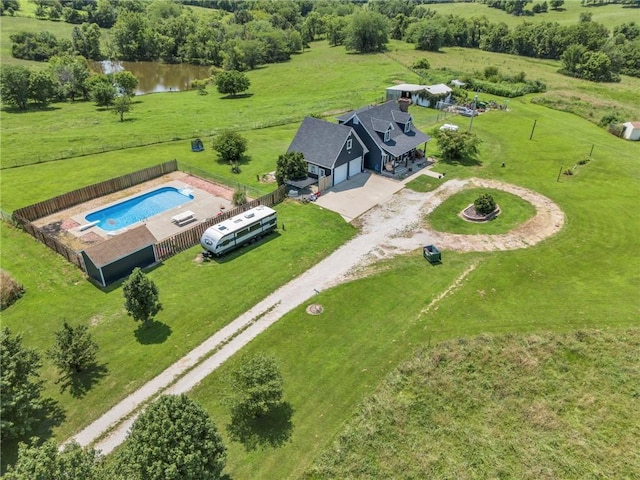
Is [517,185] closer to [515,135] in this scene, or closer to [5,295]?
[515,135]

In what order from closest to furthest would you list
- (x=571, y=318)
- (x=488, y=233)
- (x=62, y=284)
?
(x=571, y=318)
(x=62, y=284)
(x=488, y=233)

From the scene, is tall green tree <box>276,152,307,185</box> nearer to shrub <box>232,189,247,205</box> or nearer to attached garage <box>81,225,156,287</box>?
shrub <box>232,189,247,205</box>

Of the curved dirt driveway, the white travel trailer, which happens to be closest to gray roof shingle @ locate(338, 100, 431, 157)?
the curved dirt driveway

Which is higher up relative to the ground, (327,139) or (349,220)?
(327,139)

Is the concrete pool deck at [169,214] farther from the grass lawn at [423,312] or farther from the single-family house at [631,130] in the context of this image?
the single-family house at [631,130]

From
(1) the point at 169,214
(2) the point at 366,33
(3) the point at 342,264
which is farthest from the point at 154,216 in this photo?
(2) the point at 366,33

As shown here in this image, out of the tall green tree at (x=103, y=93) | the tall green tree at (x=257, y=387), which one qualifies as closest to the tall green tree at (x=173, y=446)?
the tall green tree at (x=257, y=387)

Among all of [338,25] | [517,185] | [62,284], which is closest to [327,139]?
[517,185]
